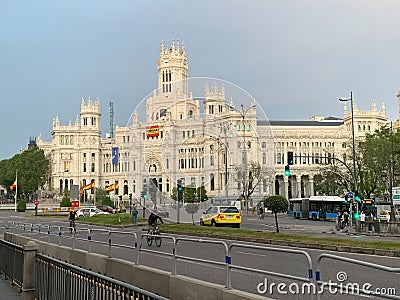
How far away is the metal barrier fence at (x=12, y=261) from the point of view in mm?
12847

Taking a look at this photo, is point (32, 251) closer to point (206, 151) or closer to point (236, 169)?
point (236, 169)

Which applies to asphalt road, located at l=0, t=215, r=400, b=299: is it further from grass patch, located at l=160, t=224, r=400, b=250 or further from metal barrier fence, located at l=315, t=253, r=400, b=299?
grass patch, located at l=160, t=224, r=400, b=250

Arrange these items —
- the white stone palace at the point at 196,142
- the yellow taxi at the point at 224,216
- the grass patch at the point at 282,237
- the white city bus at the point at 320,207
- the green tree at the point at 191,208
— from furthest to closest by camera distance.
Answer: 1. the white city bus at the point at 320,207
2. the green tree at the point at 191,208
3. the yellow taxi at the point at 224,216
4. the white stone palace at the point at 196,142
5. the grass patch at the point at 282,237

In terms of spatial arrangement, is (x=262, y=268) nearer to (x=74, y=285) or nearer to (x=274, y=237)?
(x=74, y=285)

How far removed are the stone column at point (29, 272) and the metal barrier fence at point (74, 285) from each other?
0.19 meters

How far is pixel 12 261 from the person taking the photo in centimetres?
1400

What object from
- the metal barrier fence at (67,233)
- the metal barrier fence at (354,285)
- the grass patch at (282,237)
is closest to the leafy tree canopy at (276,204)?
the grass patch at (282,237)

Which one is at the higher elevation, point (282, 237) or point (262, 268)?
point (262, 268)

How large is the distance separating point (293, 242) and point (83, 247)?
10363 millimetres

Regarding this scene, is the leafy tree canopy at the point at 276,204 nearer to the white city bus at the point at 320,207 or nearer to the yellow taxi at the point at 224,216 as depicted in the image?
the yellow taxi at the point at 224,216

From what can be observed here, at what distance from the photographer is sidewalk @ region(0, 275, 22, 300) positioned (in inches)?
480

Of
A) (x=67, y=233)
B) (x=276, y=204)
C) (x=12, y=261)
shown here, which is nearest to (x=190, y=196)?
(x=276, y=204)

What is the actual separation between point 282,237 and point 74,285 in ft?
58.7

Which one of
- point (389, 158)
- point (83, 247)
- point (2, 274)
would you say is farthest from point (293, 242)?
point (389, 158)
